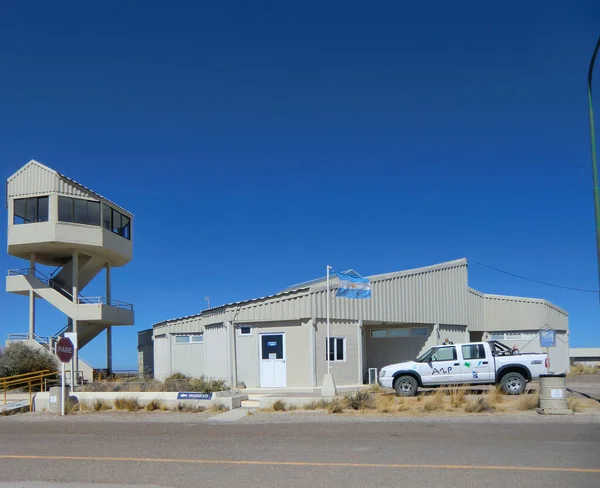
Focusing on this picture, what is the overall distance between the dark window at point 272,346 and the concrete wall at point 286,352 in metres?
0.22

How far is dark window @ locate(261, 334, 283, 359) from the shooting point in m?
26.3

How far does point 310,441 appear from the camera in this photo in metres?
12.5

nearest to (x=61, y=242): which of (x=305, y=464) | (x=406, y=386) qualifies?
(x=406, y=386)

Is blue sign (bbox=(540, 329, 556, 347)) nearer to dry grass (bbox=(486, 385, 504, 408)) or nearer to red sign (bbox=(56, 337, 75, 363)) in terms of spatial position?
dry grass (bbox=(486, 385, 504, 408))

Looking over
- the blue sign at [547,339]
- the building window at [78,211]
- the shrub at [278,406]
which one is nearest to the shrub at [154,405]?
the shrub at [278,406]

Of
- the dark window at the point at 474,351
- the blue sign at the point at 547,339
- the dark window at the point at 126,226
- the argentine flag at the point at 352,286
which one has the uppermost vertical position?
the dark window at the point at 126,226

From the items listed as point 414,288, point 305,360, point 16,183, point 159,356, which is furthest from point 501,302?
point 16,183

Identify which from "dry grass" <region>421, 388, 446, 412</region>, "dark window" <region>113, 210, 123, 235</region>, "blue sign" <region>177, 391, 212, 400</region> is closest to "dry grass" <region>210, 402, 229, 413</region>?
"blue sign" <region>177, 391, 212, 400</region>

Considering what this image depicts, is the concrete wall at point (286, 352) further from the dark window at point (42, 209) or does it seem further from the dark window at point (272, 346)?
the dark window at point (42, 209)

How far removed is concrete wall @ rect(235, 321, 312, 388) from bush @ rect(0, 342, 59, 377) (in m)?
11.0

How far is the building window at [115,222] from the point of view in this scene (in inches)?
1486

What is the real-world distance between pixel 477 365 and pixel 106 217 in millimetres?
24748

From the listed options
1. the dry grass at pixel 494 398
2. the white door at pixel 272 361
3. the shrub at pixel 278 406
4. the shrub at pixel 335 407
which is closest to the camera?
the dry grass at pixel 494 398

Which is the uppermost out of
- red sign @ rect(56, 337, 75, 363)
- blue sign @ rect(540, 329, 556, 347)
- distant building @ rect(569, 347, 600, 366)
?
red sign @ rect(56, 337, 75, 363)
